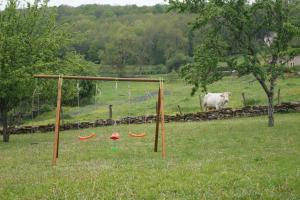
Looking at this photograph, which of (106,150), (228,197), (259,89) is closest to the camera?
(228,197)

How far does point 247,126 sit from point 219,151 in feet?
41.1

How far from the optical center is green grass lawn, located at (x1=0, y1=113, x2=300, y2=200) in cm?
1091

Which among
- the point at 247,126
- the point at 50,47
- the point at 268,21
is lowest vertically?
the point at 247,126

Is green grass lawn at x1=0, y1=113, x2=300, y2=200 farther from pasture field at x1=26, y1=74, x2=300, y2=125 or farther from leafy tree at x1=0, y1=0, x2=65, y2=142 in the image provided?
pasture field at x1=26, y1=74, x2=300, y2=125

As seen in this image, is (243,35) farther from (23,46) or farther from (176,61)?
(176,61)

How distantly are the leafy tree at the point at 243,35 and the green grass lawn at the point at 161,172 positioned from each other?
784 centimetres

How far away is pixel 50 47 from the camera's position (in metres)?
30.7

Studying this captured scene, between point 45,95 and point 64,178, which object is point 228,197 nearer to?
point 64,178

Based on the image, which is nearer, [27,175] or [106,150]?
[27,175]

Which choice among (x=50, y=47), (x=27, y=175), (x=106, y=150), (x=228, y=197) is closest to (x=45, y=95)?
(x=50, y=47)

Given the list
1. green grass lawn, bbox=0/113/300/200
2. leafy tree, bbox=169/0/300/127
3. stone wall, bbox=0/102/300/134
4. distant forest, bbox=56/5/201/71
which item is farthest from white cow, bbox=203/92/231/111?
distant forest, bbox=56/5/201/71

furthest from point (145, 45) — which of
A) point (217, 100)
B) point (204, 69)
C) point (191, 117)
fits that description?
point (204, 69)

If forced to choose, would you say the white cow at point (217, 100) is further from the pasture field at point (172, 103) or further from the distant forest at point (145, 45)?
the distant forest at point (145, 45)

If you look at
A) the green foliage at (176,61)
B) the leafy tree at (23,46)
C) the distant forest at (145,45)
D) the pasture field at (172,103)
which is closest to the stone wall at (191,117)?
the pasture field at (172,103)
